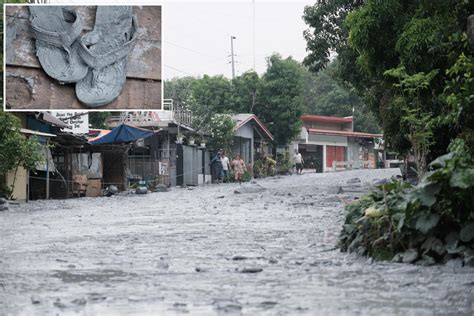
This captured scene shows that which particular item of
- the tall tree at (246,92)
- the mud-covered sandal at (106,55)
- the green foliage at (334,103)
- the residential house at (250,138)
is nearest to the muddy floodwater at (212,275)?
the mud-covered sandal at (106,55)

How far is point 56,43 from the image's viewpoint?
51.7 feet

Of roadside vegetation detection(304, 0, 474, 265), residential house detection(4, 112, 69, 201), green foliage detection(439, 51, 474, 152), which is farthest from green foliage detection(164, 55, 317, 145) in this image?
green foliage detection(439, 51, 474, 152)

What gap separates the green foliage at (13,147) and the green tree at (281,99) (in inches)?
971

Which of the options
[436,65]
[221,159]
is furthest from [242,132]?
[436,65]

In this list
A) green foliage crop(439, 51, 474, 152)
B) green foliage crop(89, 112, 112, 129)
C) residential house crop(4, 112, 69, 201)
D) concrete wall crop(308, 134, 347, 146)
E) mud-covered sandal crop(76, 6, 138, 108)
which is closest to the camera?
green foliage crop(439, 51, 474, 152)

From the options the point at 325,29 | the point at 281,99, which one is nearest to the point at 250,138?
the point at 281,99

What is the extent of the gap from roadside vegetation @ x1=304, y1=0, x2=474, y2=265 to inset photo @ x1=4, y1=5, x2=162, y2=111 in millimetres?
5729

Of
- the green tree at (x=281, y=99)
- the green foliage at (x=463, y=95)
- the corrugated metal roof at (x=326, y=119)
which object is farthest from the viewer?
the corrugated metal roof at (x=326, y=119)

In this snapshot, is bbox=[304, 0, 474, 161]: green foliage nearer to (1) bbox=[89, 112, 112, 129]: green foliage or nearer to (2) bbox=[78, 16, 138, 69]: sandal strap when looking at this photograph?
(2) bbox=[78, 16, 138, 69]: sandal strap

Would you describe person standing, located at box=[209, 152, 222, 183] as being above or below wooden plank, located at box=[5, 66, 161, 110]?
below

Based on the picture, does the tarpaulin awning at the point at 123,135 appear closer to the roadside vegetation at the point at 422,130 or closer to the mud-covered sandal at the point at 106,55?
the mud-covered sandal at the point at 106,55

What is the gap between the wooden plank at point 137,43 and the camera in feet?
51.7

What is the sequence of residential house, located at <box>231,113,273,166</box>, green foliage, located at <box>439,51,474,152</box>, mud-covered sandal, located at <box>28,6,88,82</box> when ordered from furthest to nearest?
residential house, located at <box>231,113,273,166</box> → mud-covered sandal, located at <box>28,6,88,82</box> → green foliage, located at <box>439,51,474,152</box>

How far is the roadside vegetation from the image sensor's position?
5.23 m
